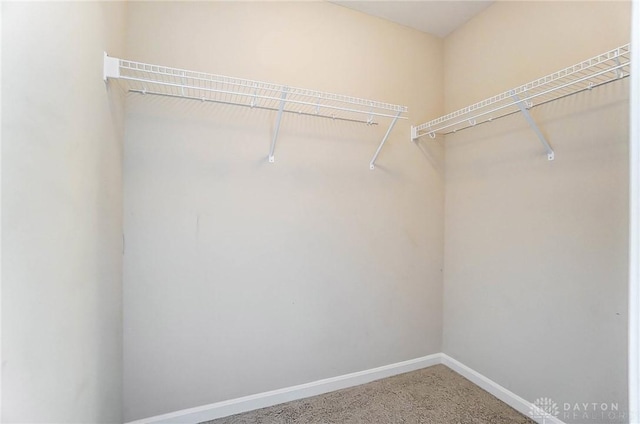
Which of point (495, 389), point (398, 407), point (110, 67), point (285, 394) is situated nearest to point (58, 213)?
point (110, 67)

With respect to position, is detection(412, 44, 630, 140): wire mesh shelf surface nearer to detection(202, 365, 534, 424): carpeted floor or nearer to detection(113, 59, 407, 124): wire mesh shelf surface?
detection(113, 59, 407, 124): wire mesh shelf surface

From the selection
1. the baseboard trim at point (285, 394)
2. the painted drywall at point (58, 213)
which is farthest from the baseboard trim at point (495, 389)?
the painted drywall at point (58, 213)

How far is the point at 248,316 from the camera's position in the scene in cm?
169

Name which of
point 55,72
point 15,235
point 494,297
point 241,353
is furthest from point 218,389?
point 494,297

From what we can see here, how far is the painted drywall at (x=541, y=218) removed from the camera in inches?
52.2

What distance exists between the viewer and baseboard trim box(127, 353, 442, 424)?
5.10 feet

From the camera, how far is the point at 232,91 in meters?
1.65

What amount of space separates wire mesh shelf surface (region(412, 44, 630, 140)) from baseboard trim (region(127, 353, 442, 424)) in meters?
1.79

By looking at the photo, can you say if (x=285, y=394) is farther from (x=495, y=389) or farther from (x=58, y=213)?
(x=58, y=213)

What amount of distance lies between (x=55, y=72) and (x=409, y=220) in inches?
80.8

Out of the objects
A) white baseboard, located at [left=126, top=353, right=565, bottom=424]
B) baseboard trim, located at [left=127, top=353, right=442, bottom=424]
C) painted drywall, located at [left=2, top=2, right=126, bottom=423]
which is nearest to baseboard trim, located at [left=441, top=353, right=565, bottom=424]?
white baseboard, located at [left=126, top=353, right=565, bottom=424]

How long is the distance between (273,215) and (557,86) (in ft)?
5.76

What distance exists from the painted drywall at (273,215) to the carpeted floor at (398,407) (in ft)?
0.47

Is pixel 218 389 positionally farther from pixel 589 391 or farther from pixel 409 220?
pixel 589 391
